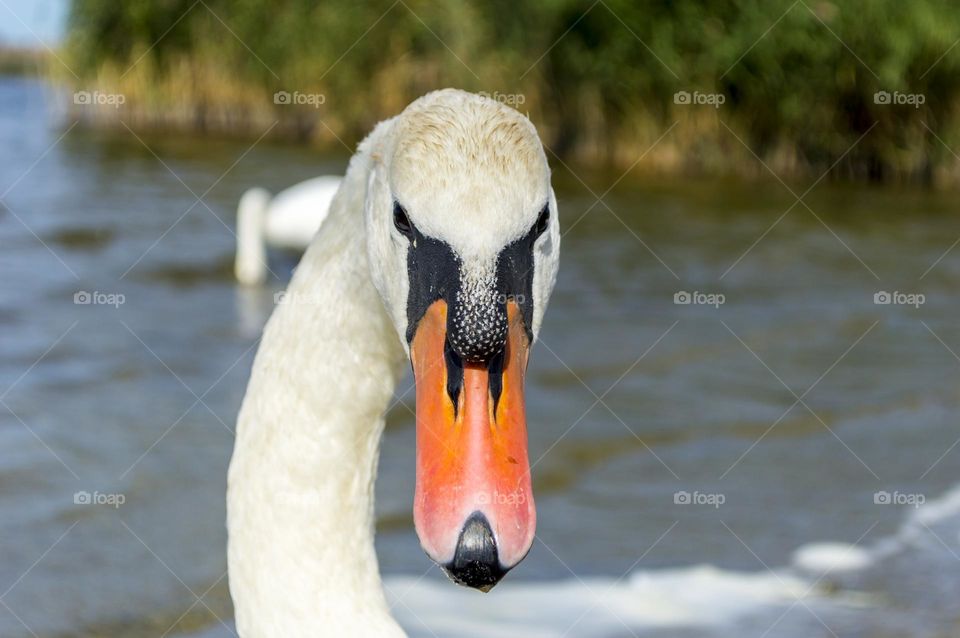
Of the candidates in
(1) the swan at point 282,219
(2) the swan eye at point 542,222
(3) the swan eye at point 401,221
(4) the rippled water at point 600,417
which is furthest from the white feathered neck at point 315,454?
(1) the swan at point 282,219

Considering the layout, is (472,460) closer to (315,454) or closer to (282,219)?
(315,454)

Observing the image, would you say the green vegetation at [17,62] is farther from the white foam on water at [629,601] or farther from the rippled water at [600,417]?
the white foam on water at [629,601]

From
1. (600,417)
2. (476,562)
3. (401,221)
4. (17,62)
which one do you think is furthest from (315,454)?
(17,62)

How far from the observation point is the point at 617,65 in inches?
754

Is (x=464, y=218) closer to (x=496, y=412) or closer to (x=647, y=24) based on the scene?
(x=496, y=412)

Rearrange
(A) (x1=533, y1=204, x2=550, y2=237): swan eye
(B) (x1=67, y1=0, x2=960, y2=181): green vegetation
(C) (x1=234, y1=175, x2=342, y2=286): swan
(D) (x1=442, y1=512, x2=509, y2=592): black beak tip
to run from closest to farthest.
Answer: (D) (x1=442, y1=512, x2=509, y2=592): black beak tip
(A) (x1=533, y1=204, x2=550, y2=237): swan eye
(C) (x1=234, y1=175, x2=342, y2=286): swan
(B) (x1=67, y1=0, x2=960, y2=181): green vegetation

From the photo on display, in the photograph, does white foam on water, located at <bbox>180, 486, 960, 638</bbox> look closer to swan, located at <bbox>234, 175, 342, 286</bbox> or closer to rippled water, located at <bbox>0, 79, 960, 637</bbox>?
rippled water, located at <bbox>0, 79, 960, 637</bbox>

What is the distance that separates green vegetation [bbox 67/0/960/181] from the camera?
17922mm

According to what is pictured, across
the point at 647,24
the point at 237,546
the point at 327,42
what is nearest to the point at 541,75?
the point at 647,24

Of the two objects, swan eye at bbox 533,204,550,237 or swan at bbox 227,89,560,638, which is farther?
swan eye at bbox 533,204,550,237

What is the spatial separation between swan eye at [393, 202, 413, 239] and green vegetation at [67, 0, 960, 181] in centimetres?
1619

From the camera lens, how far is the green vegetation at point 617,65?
17.9 metres

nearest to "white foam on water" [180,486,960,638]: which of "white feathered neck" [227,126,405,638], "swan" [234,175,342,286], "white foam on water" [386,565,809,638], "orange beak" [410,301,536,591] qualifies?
"white foam on water" [386,565,809,638]

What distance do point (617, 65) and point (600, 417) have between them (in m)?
12.9
